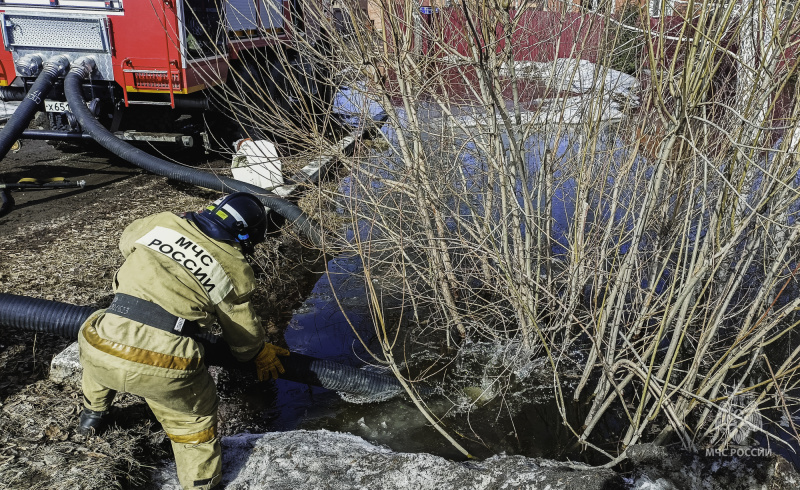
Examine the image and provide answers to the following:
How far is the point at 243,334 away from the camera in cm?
292

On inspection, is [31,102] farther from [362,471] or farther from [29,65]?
[362,471]

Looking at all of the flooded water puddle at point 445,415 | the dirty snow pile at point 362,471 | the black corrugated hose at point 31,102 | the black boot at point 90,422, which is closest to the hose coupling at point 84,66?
the black corrugated hose at point 31,102

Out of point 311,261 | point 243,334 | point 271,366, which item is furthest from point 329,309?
point 243,334

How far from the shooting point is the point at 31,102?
5867 millimetres

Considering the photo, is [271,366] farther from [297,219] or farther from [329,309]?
[297,219]

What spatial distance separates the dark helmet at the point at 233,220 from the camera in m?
2.82

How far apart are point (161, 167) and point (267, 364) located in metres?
3.43

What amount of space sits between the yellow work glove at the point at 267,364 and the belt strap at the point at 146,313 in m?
0.72

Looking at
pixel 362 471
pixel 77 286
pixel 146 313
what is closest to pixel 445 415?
pixel 362 471

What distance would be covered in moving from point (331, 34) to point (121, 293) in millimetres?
1873

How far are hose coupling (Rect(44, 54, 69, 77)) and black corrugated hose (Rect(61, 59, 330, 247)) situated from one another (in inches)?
4.2

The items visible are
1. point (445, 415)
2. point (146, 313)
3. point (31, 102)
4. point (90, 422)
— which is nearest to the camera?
point (146, 313)

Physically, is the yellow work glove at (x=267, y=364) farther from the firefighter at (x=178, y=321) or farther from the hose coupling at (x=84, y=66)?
the hose coupling at (x=84, y=66)

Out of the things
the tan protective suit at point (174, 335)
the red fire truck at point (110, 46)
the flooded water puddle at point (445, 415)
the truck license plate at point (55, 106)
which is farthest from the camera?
the truck license plate at point (55, 106)
